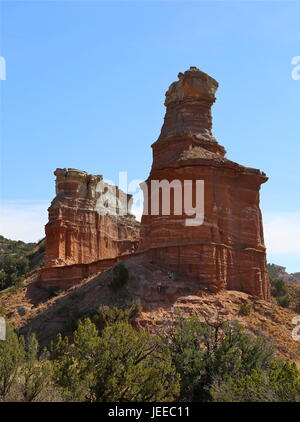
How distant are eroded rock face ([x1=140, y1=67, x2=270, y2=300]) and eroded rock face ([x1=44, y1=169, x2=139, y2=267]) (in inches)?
892

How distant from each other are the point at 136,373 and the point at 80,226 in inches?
1966

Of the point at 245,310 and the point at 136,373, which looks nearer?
the point at 136,373

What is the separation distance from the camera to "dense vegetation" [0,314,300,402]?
1717cm

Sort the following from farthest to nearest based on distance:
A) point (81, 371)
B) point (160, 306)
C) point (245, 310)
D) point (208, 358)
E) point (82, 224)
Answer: point (82, 224), point (245, 310), point (160, 306), point (208, 358), point (81, 371)

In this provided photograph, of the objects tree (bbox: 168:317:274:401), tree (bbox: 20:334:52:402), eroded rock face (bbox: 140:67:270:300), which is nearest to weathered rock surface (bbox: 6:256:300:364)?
eroded rock face (bbox: 140:67:270:300)

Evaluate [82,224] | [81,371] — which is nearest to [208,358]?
[81,371]

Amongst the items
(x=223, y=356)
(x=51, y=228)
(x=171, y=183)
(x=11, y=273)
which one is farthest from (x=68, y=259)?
(x=223, y=356)

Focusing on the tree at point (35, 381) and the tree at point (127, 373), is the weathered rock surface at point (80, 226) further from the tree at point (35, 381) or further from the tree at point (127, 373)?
the tree at point (35, 381)

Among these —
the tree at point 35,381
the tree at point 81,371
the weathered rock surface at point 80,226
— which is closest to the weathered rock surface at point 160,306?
the tree at point 81,371

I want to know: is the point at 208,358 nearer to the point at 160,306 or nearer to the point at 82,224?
the point at 160,306

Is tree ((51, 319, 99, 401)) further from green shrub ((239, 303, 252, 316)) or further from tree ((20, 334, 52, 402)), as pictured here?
green shrub ((239, 303, 252, 316))

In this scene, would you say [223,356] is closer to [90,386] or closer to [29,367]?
[90,386]

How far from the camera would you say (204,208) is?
3794 centimetres

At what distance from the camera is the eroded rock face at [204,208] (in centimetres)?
3722
